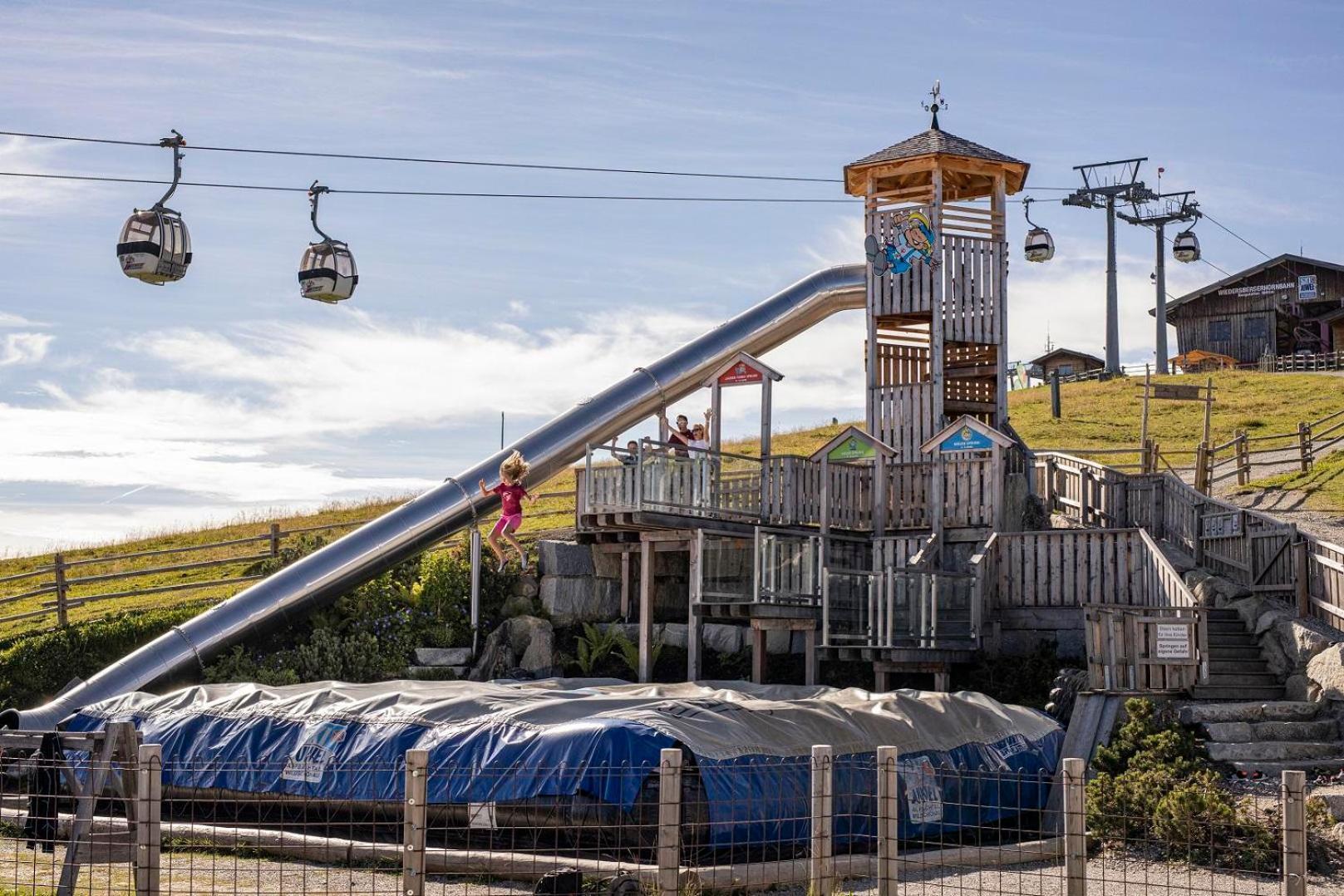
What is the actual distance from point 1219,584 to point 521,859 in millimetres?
14559

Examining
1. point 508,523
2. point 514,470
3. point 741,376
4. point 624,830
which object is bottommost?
point 624,830

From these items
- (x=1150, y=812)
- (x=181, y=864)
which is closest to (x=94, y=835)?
(x=181, y=864)

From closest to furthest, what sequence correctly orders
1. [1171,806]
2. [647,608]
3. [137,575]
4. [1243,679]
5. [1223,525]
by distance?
1. [1171,806]
2. [1243,679]
3. [647,608]
4. [1223,525]
5. [137,575]

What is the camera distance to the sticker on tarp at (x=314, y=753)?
17.8m

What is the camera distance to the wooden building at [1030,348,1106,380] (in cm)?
8075

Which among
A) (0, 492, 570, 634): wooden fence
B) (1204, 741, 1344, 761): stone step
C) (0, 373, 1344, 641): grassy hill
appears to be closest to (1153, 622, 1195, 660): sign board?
(1204, 741, 1344, 761): stone step

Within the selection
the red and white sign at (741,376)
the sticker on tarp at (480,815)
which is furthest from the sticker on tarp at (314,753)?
the red and white sign at (741,376)

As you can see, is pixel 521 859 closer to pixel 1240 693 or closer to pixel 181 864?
pixel 181 864

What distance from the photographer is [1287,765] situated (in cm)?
1912

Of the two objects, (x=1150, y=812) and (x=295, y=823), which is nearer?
(x=1150, y=812)

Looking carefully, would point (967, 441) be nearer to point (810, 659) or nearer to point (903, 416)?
point (903, 416)

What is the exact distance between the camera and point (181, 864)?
1560 centimetres

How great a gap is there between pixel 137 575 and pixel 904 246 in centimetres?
1661

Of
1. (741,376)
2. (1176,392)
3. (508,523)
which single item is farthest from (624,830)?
(1176,392)
